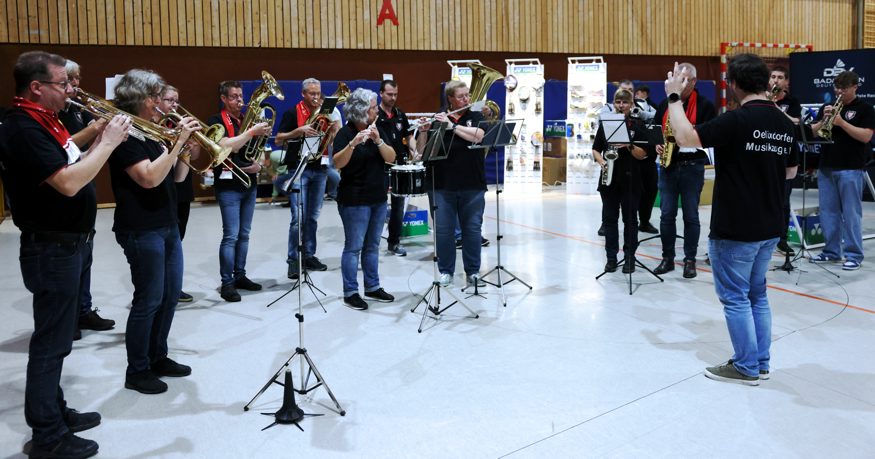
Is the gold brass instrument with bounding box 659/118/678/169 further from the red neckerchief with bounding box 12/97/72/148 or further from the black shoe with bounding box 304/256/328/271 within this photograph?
the red neckerchief with bounding box 12/97/72/148

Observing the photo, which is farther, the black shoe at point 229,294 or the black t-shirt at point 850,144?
the black t-shirt at point 850,144

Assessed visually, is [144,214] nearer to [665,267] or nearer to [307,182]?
[307,182]

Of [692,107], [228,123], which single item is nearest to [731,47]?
[692,107]

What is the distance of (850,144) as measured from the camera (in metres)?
6.79

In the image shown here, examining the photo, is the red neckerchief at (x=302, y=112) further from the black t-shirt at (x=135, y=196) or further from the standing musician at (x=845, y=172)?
the standing musician at (x=845, y=172)

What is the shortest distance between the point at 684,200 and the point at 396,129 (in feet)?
8.86

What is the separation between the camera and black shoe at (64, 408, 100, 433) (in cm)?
350

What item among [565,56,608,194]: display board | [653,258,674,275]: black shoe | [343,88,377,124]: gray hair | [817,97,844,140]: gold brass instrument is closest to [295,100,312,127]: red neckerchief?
[343,88,377,124]: gray hair

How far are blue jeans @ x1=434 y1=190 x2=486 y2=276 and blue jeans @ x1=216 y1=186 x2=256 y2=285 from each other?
5.29ft

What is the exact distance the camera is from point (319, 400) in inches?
154

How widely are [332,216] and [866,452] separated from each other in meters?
8.23

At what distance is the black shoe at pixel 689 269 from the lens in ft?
21.5

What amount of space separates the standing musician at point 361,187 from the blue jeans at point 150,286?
1682 millimetres

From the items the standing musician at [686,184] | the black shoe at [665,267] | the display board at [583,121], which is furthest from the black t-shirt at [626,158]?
the display board at [583,121]
